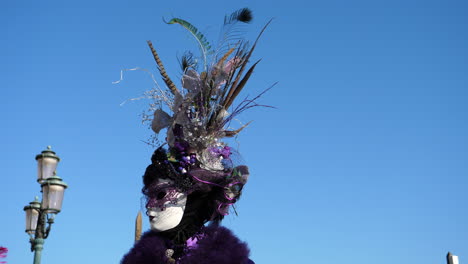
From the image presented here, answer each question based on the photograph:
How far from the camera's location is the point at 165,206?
3.56m

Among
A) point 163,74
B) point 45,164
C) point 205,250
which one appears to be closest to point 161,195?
point 205,250

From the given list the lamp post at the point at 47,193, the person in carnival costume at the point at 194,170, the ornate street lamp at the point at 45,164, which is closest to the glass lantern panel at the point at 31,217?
the lamp post at the point at 47,193

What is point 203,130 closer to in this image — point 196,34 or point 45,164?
point 196,34

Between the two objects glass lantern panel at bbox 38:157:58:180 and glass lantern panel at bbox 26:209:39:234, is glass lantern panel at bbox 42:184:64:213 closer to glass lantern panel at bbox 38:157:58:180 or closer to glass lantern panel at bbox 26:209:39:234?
glass lantern panel at bbox 38:157:58:180

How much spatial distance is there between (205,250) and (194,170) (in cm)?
52

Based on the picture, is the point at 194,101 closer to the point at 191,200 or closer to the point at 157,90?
the point at 157,90

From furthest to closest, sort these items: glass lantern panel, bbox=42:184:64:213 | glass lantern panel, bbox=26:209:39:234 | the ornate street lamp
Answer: glass lantern panel, bbox=26:209:39:234 → the ornate street lamp → glass lantern panel, bbox=42:184:64:213

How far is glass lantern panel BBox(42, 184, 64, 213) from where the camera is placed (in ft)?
22.0

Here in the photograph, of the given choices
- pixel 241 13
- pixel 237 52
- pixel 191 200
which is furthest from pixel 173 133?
pixel 241 13

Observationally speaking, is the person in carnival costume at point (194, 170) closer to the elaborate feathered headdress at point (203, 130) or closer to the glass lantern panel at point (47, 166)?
the elaborate feathered headdress at point (203, 130)

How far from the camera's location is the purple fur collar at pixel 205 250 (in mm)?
3354

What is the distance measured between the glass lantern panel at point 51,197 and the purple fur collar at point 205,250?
3314mm

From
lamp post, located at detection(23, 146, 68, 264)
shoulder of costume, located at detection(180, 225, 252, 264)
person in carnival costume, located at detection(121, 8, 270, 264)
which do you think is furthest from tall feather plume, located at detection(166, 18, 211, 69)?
lamp post, located at detection(23, 146, 68, 264)

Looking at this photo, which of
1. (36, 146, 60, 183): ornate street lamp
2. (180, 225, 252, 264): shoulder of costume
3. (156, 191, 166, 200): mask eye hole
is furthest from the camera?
(36, 146, 60, 183): ornate street lamp
